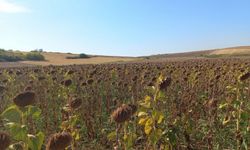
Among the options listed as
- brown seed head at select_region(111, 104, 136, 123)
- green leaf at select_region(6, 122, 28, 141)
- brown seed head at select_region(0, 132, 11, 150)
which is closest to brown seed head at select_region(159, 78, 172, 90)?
brown seed head at select_region(111, 104, 136, 123)

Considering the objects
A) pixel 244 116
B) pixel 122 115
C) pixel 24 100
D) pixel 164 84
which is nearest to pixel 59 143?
pixel 122 115

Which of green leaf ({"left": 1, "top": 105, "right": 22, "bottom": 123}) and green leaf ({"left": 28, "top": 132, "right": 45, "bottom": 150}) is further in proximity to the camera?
green leaf ({"left": 1, "top": 105, "right": 22, "bottom": 123})

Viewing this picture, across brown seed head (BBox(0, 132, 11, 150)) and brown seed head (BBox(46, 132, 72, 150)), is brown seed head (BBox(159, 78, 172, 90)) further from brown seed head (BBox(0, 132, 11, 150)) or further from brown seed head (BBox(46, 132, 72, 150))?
brown seed head (BBox(0, 132, 11, 150))

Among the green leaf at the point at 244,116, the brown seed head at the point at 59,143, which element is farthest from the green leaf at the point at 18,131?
the green leaf at the point at 244,116

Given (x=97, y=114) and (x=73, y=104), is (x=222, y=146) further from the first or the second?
(x=97, y=114)

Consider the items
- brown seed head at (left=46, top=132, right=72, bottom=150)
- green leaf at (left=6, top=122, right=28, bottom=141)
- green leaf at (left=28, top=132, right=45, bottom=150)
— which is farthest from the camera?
green leaf at (left=6, top=122, right=28, bottom=141)

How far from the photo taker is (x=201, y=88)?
10.6 metres

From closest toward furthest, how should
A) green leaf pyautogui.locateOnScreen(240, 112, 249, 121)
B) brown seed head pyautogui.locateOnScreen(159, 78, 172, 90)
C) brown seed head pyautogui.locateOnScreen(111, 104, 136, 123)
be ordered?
brown seed head pyautogui.locateOnScreen(111, 104, 136, 123) → brown seed head pyautogui.locateOnScreen(159, 78, 172, 90) → green leaf pyautogui.locateOnScreen(240, 112, 249, 121)

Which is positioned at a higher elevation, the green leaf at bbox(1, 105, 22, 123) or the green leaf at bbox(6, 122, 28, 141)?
the green leaf at bbox(1, 105, 22, 123)

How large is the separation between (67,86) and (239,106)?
11.3 ft

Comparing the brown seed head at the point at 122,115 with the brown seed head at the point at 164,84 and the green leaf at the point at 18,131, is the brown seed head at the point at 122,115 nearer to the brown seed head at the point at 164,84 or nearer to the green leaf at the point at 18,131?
the green leaf at the point at 18,131

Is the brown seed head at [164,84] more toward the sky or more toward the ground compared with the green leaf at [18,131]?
more toward the sky

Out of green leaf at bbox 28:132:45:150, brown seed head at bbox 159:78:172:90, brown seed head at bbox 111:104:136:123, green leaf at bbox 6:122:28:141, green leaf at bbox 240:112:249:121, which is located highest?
brown seed head at bbox 159:78:172:90

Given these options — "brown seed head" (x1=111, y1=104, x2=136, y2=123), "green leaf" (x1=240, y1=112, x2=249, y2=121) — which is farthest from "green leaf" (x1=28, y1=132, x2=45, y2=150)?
"green leaf" (x1=240, y1=112, x2=249, y2=121)
